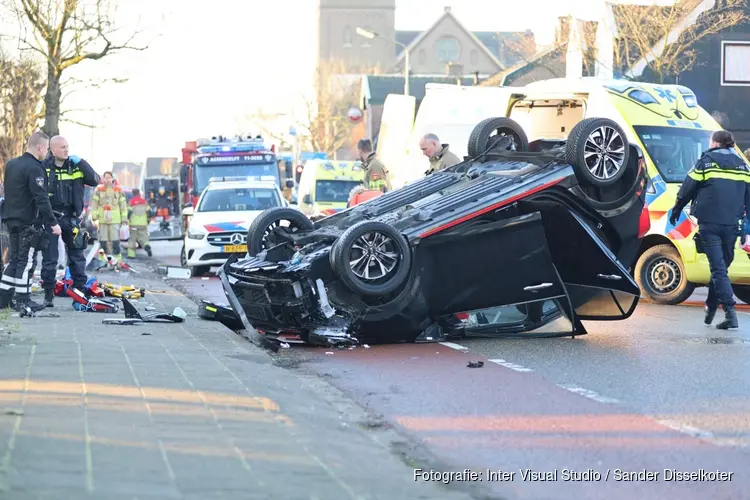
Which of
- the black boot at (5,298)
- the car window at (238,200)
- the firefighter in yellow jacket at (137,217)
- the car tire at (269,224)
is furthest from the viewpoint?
the firefighter in yellow jacket at (137,217)

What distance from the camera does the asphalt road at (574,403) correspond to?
6.04 m

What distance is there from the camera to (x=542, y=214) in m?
11.1

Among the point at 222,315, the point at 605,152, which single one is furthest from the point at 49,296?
the point at 605,152

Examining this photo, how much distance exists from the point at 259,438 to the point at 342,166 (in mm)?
29357

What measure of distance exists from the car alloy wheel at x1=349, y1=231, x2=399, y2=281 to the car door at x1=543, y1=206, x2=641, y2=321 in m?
1.59

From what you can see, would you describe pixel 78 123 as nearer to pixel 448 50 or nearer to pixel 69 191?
pixel 69 191

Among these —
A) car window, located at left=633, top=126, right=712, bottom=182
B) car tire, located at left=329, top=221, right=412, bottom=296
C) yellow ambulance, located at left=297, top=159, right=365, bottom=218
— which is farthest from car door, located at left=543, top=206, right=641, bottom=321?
yellow ambulance, located at left=297, top=159, right=365, bottom=218

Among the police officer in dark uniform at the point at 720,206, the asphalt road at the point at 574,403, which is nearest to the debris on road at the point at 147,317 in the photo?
the asphalt road at the point at 574,403

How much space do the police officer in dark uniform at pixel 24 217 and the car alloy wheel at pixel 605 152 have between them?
5557mm

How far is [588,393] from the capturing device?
8.28m

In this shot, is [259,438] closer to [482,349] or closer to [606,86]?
[482,349]

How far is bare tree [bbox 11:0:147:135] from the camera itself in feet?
107

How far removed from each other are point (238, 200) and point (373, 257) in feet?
45.6

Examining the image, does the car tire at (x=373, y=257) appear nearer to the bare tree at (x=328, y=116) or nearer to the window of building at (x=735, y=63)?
the window of building at (x=735, y=63)
